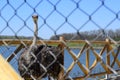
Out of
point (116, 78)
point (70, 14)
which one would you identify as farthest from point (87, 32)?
point (116, 78)

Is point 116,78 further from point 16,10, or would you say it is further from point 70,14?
point 16,10

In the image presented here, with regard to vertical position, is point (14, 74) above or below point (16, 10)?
below

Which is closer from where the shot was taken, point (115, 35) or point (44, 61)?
point (115, 35)

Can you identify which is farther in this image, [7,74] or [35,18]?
[35,18]

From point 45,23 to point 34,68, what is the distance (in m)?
0.46

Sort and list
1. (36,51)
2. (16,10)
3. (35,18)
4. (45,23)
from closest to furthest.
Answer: (45,23) → (16,10) → (36,51) → (35,18)

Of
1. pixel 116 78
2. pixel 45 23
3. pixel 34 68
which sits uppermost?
pixel 45 23

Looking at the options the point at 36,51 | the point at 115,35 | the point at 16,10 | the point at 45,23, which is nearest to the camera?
the point at 115,35

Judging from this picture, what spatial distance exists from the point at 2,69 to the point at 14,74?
65 mm

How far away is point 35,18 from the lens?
77.4 inches

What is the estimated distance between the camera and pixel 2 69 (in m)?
1.47

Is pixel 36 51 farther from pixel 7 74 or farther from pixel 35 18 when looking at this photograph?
pixel 7 74

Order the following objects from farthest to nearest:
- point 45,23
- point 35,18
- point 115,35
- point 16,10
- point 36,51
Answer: point 35,18
point 36,51
point 16,10
point 45,23
point 115,35

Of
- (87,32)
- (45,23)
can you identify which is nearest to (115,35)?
Answer: (87,32)
